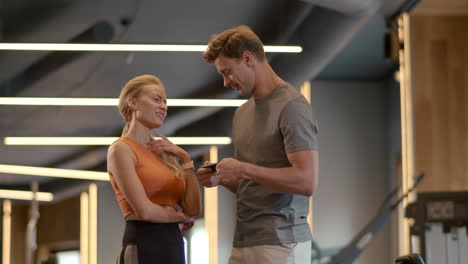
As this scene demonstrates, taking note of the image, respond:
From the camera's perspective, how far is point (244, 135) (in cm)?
199

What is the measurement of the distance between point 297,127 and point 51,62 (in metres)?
4.12

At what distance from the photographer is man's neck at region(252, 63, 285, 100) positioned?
6.50ft

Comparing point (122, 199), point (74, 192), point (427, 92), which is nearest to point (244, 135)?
point (122, 199)

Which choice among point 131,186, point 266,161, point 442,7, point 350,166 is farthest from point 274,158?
point 350,166

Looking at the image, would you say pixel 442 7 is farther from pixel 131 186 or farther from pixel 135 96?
pixel 131 186

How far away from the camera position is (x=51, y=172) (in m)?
5.69

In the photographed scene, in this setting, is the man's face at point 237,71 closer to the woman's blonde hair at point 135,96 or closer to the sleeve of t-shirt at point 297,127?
the sleeve of t-shirt at point 297,127

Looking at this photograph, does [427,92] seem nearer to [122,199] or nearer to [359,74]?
[359,74]

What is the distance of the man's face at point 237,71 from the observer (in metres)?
1.95

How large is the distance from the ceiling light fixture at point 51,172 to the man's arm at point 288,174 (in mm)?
3670

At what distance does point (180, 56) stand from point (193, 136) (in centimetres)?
60

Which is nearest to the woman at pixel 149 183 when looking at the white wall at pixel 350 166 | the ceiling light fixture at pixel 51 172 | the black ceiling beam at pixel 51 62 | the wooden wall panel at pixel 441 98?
the black ceiling beam at pixel 51 62

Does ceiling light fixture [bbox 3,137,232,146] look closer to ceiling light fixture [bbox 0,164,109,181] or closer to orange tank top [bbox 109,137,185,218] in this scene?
ceiling light fixture [bbox 0,164,109,181]

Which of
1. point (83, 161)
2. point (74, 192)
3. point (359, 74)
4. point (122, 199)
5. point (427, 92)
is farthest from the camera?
point (359, 74)
